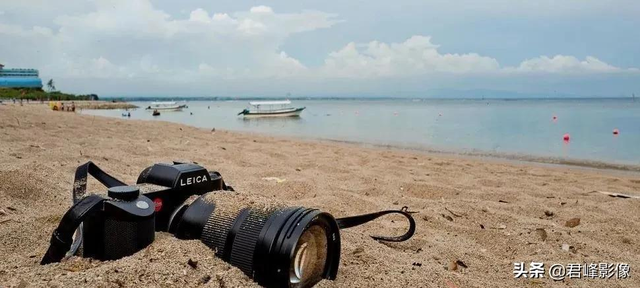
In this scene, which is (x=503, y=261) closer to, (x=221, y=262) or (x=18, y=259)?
(x=221, y=262)


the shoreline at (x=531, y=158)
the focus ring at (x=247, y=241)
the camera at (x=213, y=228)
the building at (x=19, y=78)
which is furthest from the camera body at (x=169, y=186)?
the building at (x=19, y=78)

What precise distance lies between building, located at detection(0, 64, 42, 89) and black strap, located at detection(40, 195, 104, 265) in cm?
8023

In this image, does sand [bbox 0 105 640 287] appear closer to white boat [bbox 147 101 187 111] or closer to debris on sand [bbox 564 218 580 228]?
debris on sand [bbox 564 218 580 228]

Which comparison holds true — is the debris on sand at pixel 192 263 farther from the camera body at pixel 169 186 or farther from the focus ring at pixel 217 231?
the camera body at pixel 169 186

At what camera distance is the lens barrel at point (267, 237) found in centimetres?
145

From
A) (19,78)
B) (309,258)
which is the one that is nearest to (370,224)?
(309,258)

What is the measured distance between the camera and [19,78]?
7012 cm

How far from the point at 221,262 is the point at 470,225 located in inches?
94.1

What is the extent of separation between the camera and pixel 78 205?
1.49m

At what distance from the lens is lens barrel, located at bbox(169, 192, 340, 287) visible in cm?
145

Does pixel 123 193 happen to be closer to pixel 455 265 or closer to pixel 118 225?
pixel 118 225

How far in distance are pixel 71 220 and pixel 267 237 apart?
676mm

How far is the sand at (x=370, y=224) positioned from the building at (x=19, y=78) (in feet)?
247

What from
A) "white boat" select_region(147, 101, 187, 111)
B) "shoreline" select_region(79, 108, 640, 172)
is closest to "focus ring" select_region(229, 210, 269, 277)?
"shoreline" select_region(79, 108, 640, 172)
